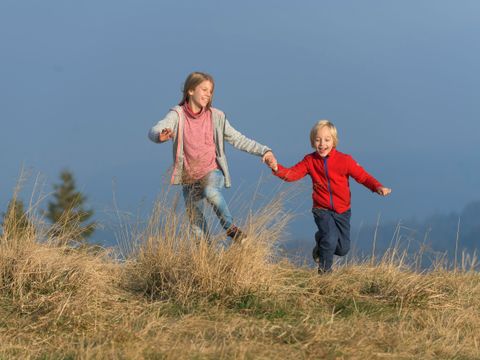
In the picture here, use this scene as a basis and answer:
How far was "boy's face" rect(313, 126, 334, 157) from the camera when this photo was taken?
24.3 feet

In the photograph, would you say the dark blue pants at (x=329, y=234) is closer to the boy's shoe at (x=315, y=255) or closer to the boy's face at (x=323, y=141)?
the boy's shoe at (x=315, y=255)

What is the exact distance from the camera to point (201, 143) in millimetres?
7543

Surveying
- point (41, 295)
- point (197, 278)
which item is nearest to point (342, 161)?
point (197, 278)

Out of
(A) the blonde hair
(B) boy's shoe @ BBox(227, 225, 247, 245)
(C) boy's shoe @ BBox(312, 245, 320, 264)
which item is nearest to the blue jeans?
(B) boy's shoe @ BBox(227, 225, 247, 245)

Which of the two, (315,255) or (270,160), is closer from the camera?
(270,160)

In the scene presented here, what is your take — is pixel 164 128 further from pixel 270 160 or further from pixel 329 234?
pixel 329 234

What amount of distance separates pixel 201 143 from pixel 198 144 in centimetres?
4

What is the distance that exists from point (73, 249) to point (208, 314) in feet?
5.57

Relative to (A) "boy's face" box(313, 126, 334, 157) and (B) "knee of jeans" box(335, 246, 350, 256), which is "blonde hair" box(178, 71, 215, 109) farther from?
(B) "knee of jeans" box(335, 246, 350, 256)

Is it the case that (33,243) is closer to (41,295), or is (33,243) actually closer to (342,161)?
(41,295)

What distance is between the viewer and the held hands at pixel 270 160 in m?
7.44

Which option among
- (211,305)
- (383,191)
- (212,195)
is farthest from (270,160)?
(211,305)

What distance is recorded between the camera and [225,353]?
15.0ft

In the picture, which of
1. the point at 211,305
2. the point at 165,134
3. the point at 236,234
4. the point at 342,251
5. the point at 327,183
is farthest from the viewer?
the point at 342,251
